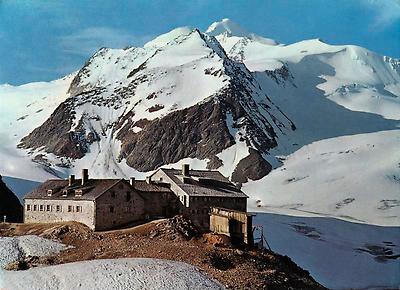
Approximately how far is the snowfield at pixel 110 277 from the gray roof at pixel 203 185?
12864 millimetres

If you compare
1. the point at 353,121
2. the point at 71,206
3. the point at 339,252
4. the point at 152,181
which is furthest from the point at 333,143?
the point at 71,206

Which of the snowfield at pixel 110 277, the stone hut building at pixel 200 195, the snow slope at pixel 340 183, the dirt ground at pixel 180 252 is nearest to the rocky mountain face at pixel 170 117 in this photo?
the snow slope at pixel 340 183

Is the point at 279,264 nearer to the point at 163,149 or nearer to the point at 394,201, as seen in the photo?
the point at 394,201

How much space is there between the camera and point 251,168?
91562 millimetres

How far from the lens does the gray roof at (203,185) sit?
119 feet

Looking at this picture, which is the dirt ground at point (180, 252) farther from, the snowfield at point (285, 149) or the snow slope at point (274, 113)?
the snow slope at point (274, 113)

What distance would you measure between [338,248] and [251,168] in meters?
30.5

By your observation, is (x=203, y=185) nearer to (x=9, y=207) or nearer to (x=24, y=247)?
(x=24, y=247)

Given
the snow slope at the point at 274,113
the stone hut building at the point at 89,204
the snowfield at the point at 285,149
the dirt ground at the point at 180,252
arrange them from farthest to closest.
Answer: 1. the snow slope at the point at 274,113
2. the snowfield at the point at 285,149
3. the stone hut building at the point at 89,204
4. the dirt ground at the point at 180,252

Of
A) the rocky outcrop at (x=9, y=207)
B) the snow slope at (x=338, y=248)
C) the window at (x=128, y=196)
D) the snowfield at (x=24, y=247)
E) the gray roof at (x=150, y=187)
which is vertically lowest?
the snow slope at (x=338, y=248)

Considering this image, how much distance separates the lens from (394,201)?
266 feet

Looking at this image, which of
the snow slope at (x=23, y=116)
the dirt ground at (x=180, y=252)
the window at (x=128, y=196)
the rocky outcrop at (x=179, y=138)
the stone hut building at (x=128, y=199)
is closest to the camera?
the dirt ground at (x=180, y=252)

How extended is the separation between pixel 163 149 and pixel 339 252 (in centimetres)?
3980

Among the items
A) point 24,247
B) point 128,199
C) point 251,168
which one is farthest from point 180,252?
point 251,168
